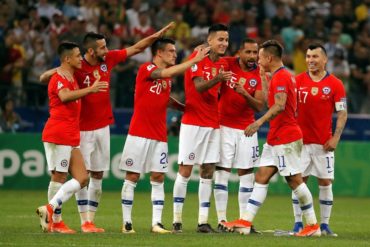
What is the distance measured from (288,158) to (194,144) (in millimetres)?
1538

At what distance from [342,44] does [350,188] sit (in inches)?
207

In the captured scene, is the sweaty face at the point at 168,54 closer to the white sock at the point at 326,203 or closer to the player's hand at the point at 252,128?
the player's hand at the point at 252,128

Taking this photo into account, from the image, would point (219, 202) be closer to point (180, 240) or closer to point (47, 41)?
point (180, 240)

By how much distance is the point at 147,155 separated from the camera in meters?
16.2

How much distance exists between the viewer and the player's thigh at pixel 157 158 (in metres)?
16.2

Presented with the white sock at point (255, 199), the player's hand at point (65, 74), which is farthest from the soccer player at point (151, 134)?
the white sock at point (255, 199)

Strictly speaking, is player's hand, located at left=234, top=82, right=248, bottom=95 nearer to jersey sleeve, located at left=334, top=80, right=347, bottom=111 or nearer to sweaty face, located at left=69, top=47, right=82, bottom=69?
jersey sleeve, located at left=334, top=80, right=347, bottom=111

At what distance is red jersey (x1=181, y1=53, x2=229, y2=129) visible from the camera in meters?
16.4

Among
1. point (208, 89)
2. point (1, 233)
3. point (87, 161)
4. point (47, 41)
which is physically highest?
point (47, 41)

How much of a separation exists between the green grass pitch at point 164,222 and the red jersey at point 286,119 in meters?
1.35

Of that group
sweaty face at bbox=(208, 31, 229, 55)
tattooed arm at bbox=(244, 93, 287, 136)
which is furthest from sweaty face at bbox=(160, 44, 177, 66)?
tattooed arm at bbox=(244, 93, 287, 136)

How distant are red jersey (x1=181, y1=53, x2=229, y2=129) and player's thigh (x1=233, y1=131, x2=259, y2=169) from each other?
496mm

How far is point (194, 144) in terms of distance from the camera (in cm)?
1645

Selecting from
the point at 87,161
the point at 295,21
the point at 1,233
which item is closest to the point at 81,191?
the point at 87,161
